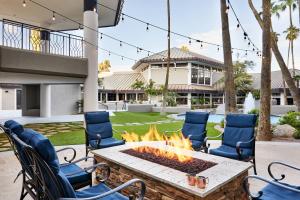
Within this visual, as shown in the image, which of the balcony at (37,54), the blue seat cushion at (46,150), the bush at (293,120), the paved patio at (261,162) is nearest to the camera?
the blue seat cushion at (46,150)

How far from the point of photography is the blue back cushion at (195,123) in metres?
5.34

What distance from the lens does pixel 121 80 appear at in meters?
31.0

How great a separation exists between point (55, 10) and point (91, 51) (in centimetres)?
347

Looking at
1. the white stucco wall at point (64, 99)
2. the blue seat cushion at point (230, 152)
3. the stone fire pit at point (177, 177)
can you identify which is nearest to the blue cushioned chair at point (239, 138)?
the blue seat cushion at point (230, 152)

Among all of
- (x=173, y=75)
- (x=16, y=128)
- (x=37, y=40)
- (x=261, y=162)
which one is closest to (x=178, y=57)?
(x=173, y=75)

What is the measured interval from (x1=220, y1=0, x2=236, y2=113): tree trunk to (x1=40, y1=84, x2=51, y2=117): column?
39.8ft

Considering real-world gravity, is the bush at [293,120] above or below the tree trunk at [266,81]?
below

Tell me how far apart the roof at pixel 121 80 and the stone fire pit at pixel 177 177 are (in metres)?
25.2

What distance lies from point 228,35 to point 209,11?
12228 mm

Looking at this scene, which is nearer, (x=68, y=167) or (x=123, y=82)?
(x=68, y=167)

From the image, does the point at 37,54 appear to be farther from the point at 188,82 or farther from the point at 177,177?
the point at 188,82

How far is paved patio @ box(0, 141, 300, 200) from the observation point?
3.77m

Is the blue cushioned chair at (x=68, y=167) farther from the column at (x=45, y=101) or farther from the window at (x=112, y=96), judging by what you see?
the window at (x=112, y=96)

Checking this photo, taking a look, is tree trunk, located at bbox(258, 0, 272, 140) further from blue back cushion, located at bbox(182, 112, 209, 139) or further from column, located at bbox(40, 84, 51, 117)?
column, located at bbox(40, 84, 51, 117)
